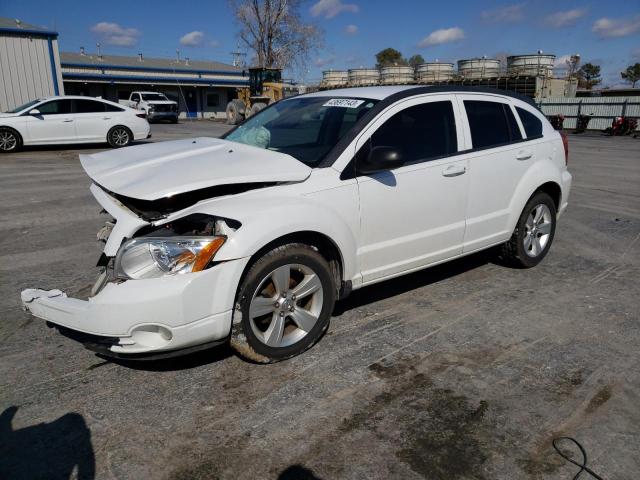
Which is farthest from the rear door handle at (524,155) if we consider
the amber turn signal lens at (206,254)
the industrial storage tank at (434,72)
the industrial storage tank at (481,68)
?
the industrial storage tank at (434,72)

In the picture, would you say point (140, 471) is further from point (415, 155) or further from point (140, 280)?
point (415, 155)

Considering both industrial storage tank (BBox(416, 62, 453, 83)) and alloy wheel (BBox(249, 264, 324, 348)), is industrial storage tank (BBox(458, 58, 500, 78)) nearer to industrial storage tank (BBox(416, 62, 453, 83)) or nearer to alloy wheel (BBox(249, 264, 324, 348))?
industrial storage tank (BBox(416, 62, 453, 83))

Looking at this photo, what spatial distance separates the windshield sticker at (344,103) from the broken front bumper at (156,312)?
5.79ft

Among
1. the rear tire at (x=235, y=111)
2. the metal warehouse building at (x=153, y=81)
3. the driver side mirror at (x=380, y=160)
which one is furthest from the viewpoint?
the metal warehouse building at (x=153, y=81)

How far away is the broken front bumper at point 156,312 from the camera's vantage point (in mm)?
2861

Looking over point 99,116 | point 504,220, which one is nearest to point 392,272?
point 504,220

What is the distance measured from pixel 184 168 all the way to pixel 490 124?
2.89 meters

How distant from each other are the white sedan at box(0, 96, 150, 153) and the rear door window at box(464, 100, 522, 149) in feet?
45.8

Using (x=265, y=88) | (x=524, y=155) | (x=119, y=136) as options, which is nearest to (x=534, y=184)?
(x=524, y=155)

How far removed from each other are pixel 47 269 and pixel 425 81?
45260mm

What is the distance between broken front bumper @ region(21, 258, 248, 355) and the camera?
2861 mm

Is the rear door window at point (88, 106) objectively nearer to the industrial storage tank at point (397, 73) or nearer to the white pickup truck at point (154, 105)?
the white pickup truck at point (154, 105)

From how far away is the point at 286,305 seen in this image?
337cm

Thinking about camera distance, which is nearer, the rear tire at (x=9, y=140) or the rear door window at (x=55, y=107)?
the rear tire at (x=9, y=140)
